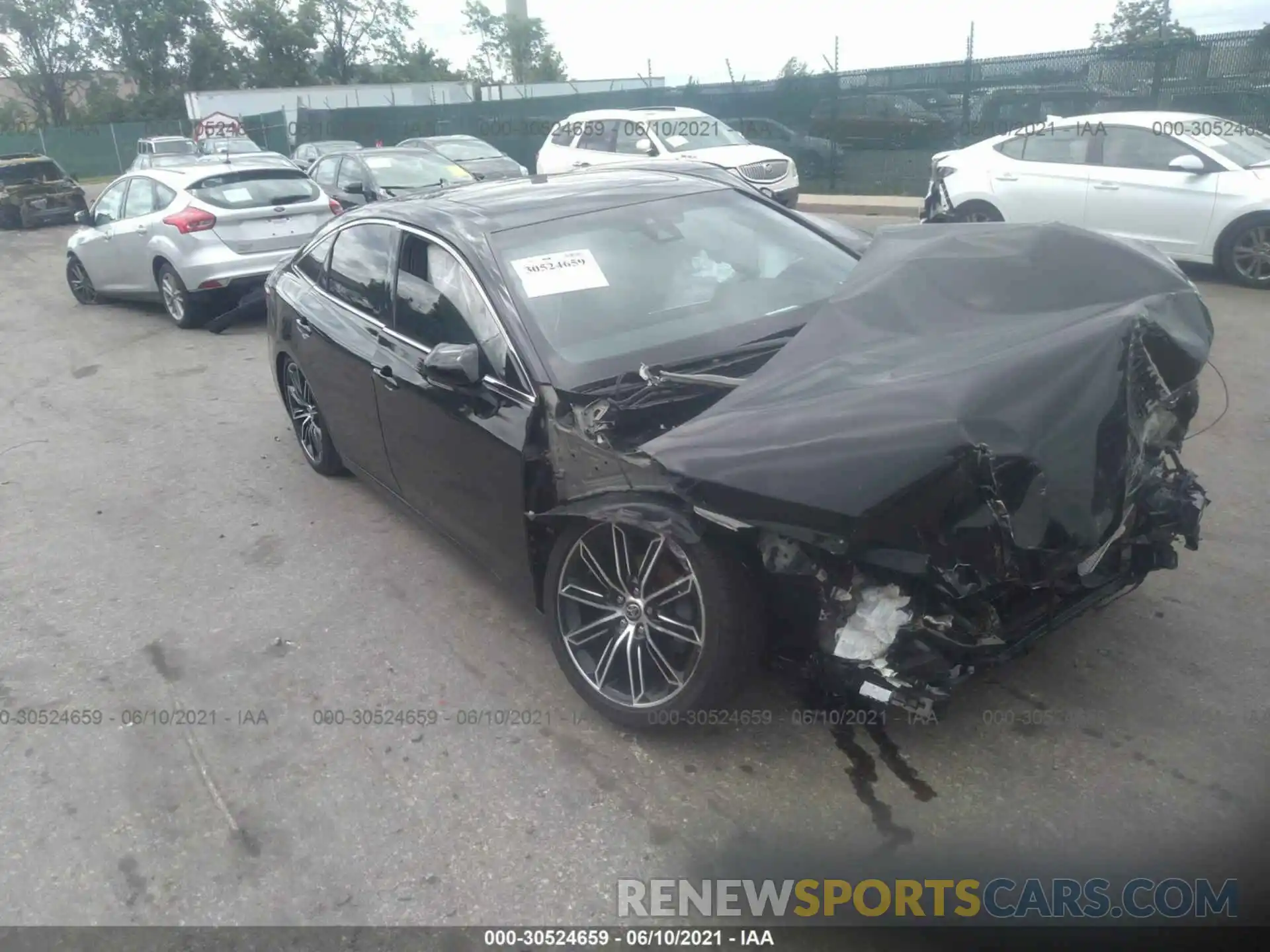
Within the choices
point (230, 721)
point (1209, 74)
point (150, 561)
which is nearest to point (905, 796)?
point (230, 721)

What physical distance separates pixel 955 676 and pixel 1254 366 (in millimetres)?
5369

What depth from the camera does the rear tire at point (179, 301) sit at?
10.3m

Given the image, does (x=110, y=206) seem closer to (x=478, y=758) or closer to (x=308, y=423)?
(x=308, y=423)

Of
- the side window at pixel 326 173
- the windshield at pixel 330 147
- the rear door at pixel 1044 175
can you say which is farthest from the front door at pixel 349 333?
the windshield at pixel 330 147

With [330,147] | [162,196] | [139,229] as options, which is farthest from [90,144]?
[162,196]

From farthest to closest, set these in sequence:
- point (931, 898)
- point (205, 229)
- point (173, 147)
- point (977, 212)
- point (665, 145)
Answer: point (173, 147), point (665, 145), point (977, 212), point (205, 229), point (931, 898)

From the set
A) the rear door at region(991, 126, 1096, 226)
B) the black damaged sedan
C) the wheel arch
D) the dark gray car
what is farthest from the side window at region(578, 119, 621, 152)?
the black damaged sedan

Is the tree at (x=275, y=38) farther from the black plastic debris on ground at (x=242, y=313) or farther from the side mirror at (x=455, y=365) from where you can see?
the side mirror at (x=455, y=365)

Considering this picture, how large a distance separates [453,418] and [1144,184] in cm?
810

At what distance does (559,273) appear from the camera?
13.0 ft

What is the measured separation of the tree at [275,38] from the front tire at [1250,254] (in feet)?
199

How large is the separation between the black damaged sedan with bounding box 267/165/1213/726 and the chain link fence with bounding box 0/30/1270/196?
13.8 m

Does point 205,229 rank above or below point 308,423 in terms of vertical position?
above

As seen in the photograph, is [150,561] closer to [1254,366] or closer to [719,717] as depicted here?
[719,717]
